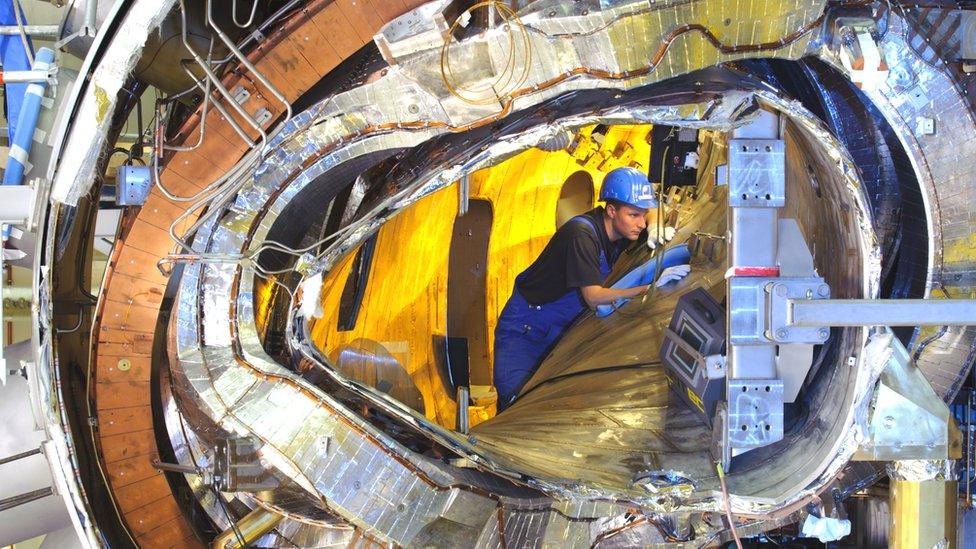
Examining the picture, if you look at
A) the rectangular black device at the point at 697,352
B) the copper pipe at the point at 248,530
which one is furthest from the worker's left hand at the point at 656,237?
the copper pipe at the point at 248,530

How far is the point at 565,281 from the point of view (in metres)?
3.91

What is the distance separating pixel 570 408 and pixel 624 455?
0.51 metres

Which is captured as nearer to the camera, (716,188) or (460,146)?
(460,146)

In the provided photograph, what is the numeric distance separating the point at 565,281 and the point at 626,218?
38 cm

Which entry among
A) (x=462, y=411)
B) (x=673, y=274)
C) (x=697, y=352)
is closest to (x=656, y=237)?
(x=673, y=274)

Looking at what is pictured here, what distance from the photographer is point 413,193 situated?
2.45 metres

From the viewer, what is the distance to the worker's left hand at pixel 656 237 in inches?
170

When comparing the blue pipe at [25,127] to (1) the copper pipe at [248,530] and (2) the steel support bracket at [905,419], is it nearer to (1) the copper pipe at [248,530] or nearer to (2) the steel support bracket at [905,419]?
(1) the copper pipe at [248,530]

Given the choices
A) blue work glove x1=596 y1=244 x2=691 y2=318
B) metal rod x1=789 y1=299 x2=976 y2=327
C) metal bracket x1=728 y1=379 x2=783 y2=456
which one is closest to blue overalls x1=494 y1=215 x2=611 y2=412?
blue work glove x1=596 y1=244 x2=691 y2=318

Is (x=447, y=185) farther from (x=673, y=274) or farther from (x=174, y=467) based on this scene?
(x=673, y=274)

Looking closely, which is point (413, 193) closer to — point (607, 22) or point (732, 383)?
point (607, 22)

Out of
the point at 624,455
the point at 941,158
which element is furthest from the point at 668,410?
the point at 941,158

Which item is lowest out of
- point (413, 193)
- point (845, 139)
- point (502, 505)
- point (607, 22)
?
point (502, 505)

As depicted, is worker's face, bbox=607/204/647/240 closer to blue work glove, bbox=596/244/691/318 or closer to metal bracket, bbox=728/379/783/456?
blue work glove, bbox=596/244/691/318
